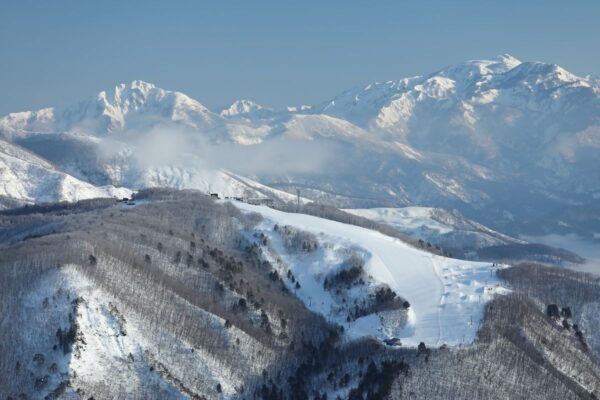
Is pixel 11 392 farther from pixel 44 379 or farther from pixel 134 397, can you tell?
pixel 134 397

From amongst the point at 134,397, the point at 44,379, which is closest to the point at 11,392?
the point at 44,379

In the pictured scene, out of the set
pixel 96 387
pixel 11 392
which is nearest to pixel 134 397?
pixel 96 387
